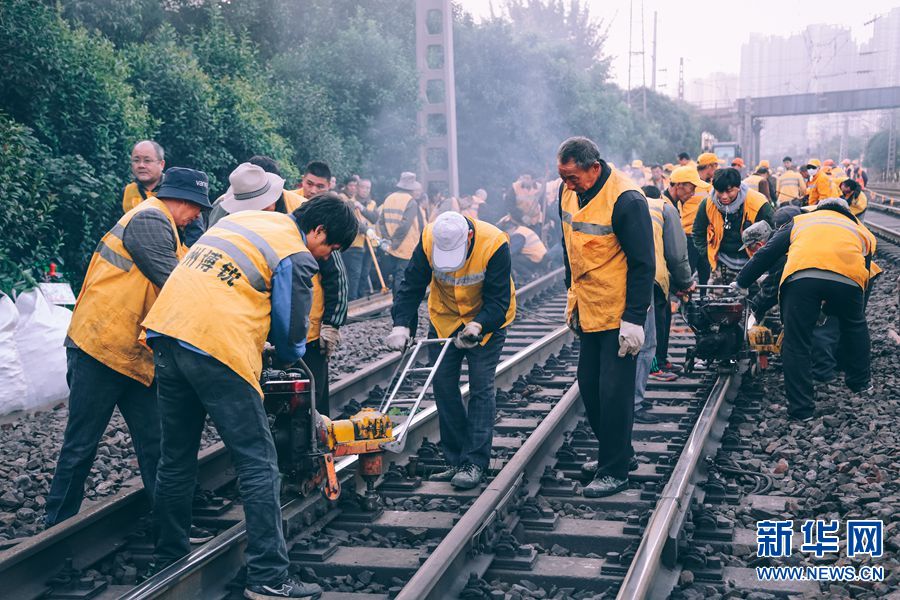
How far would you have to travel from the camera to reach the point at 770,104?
68.8 metres

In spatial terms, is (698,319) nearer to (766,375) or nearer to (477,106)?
(766,375)

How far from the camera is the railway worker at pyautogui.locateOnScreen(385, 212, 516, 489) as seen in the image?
571 centimetres

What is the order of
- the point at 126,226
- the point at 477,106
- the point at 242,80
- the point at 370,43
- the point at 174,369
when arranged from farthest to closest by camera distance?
the point at 477,106 → the point at 370,43 → the point at 242,80 → the point at 126,226 → the point at 174,369

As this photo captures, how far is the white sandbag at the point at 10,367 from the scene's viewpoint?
311 inches

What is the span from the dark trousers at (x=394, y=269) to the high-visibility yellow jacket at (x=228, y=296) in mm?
8506

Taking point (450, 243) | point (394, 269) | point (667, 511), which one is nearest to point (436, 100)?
point (394, 269)

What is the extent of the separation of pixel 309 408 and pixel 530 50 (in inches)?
1000

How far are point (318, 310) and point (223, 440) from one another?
5.19ft

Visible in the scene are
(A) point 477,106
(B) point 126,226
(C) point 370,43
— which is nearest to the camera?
(B) point 126,226

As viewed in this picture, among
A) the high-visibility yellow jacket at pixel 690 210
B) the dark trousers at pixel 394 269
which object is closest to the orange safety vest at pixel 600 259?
the high-visibility yellow jacket at pixel 690 210

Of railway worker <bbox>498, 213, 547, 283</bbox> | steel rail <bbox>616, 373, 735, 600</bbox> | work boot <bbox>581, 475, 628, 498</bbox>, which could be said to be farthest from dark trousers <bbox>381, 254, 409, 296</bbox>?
work boot <bbox>581, 475, 628, 498</bbox>

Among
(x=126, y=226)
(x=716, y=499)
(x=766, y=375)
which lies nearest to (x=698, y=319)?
(x=766, y=375)

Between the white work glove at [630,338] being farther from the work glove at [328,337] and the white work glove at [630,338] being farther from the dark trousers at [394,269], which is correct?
the dark trousers at [394,269]

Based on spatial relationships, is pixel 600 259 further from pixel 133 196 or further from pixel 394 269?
pixel 394 269
